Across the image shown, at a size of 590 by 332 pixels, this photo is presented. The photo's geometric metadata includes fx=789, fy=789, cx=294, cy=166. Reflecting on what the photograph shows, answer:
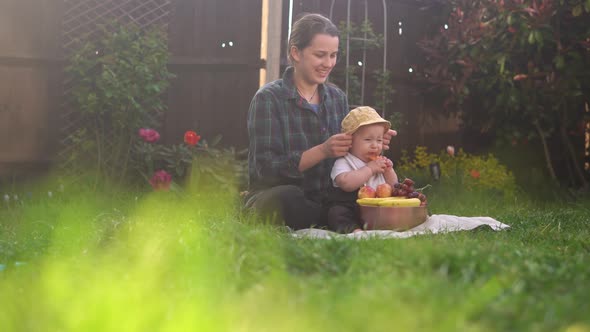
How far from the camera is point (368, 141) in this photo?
479 centimetres

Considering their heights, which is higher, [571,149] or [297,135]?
[297,135]

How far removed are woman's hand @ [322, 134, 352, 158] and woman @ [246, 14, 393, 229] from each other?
4 cm

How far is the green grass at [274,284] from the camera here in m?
2.18

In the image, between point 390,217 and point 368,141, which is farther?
point 368,141

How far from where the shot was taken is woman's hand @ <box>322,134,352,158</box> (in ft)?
14.9

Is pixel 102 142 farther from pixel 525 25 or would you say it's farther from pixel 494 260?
pixel 494 260

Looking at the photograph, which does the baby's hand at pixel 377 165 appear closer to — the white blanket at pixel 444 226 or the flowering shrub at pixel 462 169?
the white blanket at pixel 444 226

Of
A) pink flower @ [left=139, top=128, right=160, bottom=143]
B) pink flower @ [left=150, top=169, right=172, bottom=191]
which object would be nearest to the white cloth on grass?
pink flower @ [left=150, top=169, right=172, bottom=191]

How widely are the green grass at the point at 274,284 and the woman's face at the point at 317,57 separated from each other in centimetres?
143

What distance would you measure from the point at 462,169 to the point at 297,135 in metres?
3.24

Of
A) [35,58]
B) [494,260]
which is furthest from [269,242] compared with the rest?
[35,58]

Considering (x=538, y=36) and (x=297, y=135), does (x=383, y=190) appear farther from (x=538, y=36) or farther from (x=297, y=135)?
(x=538, y=36)

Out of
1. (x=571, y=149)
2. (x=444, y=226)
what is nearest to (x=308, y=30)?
(x=444, y=226)

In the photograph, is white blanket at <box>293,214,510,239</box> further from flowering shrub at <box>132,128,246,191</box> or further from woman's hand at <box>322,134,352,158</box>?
flowering shrub at <box>132,128,246,191</box>
